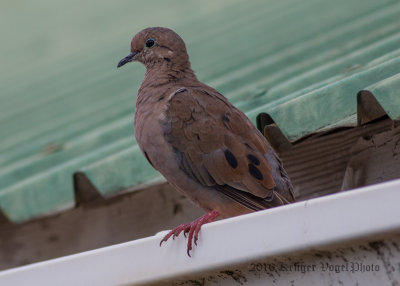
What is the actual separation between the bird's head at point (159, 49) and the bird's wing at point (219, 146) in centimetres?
53

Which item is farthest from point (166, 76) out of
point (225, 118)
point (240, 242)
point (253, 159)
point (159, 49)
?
point (240, 242)

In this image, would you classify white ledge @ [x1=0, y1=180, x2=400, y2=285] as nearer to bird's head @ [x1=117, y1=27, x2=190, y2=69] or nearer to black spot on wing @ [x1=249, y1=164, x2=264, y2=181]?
black spot on wing @ [x1=249, y1=164, x2=264, y2=181]

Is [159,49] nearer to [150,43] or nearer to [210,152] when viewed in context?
[150,43]

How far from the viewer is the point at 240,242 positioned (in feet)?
5.67

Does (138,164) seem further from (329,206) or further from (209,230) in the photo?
(329,206)

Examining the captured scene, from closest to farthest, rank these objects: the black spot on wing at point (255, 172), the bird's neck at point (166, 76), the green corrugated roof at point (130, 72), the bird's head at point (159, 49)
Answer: the black spot on wing at point (255, 172) → the green corrugated roof at point (130, 72) → the bird's neck at point (166, 76) → the bird's head at point (159, 49)

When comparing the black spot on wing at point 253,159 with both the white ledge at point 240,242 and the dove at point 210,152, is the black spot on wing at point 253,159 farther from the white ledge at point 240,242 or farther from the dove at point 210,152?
the white ledge at point 240,242

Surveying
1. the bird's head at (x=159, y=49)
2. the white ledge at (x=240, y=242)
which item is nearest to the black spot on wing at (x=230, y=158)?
the white ledge at (x=240, y=242)

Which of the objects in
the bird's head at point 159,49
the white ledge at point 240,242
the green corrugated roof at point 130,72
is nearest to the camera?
the white ledge at point 240,242

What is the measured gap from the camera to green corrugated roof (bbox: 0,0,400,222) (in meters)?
2.57

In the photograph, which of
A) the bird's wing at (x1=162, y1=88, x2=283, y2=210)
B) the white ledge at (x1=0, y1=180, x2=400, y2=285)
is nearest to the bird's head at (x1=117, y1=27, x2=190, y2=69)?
the bird's wing at (x1=162, y1=88, x2=283, y2=210)

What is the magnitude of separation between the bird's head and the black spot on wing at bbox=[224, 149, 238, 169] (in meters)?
0.75

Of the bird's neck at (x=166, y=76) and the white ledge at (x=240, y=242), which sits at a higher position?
the bird's neck at (x=166, y=76)

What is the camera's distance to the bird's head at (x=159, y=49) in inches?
127
